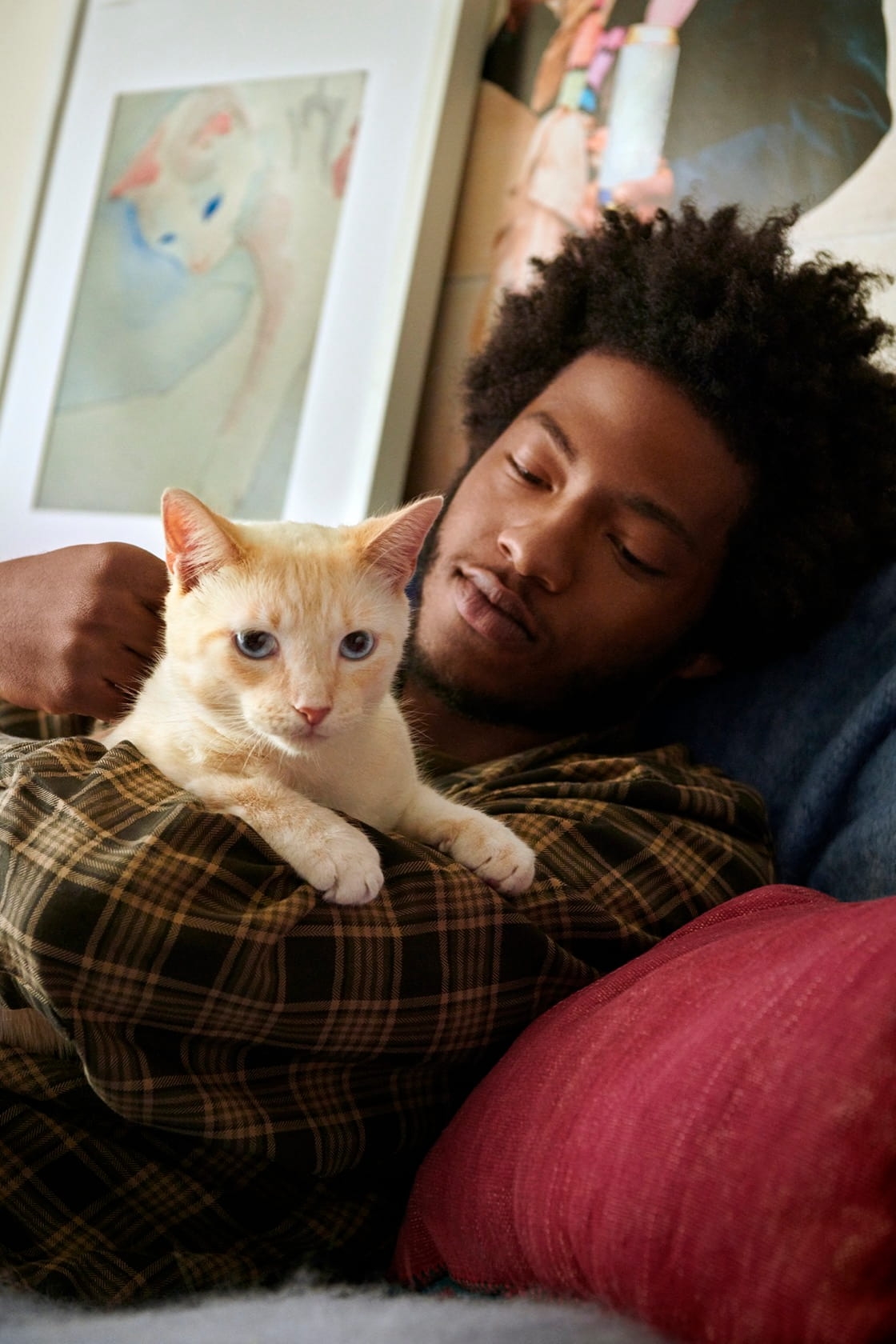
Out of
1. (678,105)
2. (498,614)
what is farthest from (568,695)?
(678,105)

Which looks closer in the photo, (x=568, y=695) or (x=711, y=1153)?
(x=711, y=1153)

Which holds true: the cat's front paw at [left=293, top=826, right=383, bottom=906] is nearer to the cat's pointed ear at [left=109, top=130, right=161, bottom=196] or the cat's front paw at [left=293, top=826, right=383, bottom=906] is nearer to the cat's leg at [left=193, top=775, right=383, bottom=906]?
the cat's leg at [left=193, top=775, right=383, bottom=906]

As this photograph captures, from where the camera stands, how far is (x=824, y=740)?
1.31m

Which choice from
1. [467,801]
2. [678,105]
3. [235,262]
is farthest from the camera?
[235,262]

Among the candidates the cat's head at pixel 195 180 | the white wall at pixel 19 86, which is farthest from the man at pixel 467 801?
the white wall at pixel 19 86

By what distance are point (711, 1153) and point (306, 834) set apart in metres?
0.44

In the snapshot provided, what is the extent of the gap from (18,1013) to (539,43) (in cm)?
222

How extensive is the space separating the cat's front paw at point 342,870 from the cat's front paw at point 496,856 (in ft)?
0.40

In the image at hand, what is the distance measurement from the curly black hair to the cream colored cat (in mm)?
671

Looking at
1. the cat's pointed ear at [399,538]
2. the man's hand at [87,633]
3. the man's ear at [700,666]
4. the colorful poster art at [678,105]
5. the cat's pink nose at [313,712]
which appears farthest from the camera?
the colorful poster art at [678,105]

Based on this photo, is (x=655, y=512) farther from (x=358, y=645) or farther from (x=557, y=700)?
(x=358, y=645)

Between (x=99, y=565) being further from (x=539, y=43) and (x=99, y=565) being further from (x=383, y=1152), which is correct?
(x=539, y=43)

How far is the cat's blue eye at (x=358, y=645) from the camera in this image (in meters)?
1.01

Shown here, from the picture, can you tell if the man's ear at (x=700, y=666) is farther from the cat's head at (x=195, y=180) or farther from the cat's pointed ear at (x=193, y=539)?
the cat's head at (x=195, y=180)
